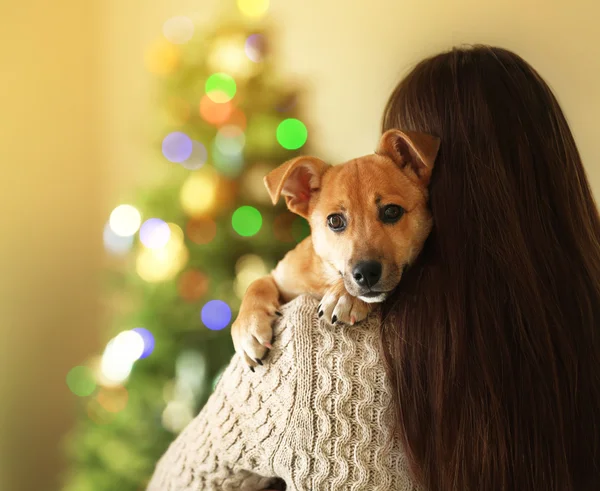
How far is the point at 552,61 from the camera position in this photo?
1.75 meters

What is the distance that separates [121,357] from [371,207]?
4.47ft

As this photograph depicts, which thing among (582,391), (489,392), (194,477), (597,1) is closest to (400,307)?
(489,392)

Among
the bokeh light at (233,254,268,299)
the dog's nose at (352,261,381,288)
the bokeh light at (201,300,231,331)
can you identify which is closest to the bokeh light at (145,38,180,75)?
the bokeh light at (233,254,268,299)

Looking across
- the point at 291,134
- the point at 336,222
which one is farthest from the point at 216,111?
the point at 336,222

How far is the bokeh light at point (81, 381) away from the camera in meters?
2.43

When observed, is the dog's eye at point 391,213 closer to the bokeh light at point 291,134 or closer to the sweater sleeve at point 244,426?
the sweater sleeve at point 244,426

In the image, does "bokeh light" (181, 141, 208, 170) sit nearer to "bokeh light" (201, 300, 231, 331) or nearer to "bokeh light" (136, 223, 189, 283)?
"bokeh light" (136, 223, 189, 283)

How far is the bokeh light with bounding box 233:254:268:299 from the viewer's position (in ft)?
6.97

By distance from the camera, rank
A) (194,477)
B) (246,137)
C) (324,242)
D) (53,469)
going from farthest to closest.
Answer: (53,469) → (246,137) → (324,242) → (194,477)

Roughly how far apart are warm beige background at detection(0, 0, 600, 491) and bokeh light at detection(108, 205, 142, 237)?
21 cm

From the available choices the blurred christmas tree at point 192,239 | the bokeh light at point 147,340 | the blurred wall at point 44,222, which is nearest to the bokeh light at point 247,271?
the blurred christmas tree at point 192,239

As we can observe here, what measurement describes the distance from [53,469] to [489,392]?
9.22ft

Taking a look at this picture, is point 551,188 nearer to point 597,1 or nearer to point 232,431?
point 232,431

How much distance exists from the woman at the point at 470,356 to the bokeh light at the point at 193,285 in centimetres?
101
